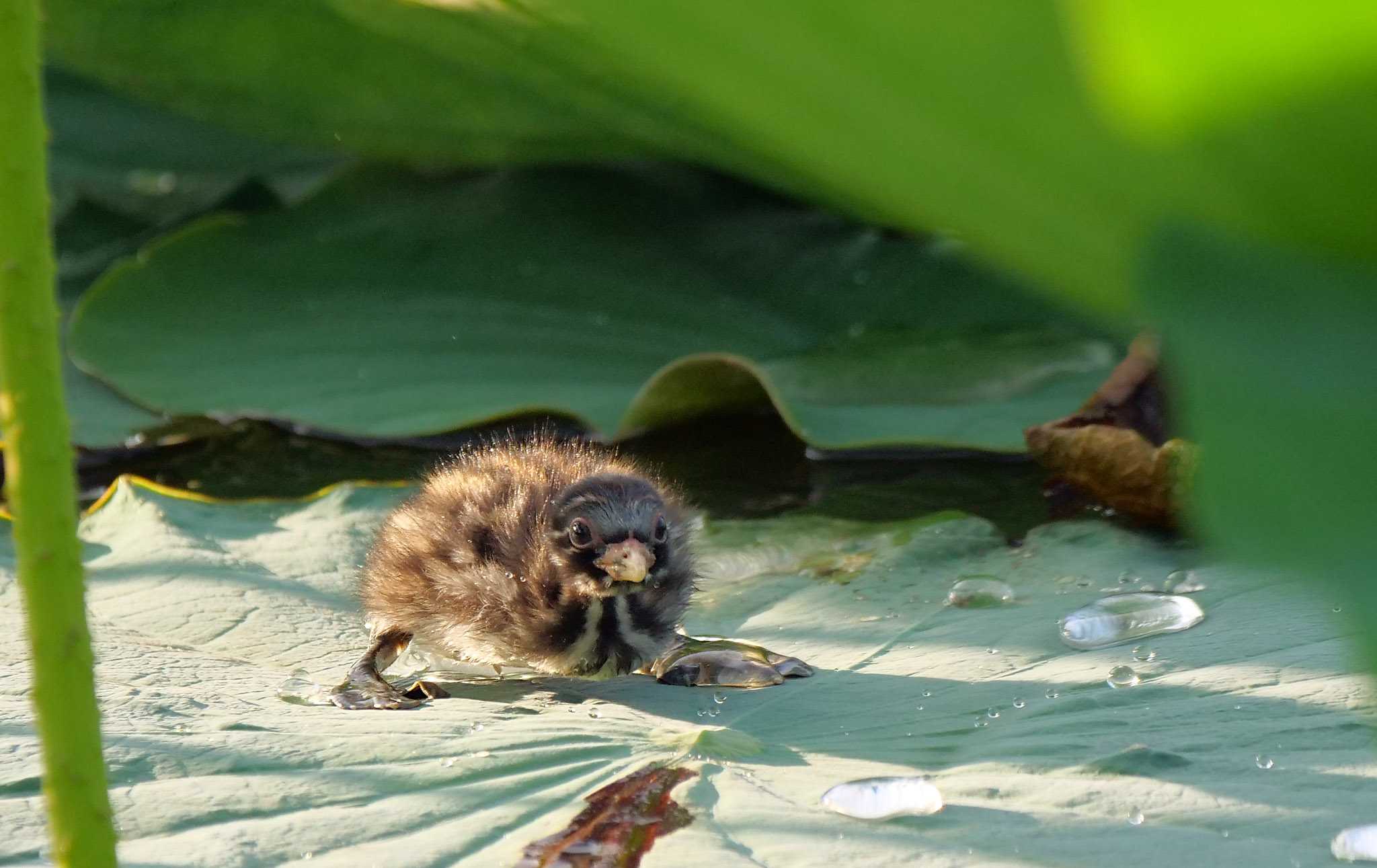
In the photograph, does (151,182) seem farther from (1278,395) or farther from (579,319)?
(1278,395)

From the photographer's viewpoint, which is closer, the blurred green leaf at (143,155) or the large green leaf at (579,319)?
the large green leaf at (579,319)

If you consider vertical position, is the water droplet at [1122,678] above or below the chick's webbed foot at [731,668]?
below

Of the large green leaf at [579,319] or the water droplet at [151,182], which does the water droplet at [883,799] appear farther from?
the water droplet at [151,182]

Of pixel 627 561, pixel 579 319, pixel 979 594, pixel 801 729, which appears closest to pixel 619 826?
pixel 801 729

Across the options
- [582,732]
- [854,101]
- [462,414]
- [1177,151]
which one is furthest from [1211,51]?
[462,414]

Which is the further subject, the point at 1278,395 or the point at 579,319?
the point at 579,319

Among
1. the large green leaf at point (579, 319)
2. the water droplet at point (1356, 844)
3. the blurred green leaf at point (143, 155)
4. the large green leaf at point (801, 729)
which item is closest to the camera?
the water droplet at point (1356, 844)

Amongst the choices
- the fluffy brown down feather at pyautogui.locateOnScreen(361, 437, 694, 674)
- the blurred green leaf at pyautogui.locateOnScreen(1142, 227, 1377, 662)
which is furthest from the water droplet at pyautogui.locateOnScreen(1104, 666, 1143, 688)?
the blurred green leaf at pyautogui.locateOnScreen(1142, 227, 1377, 662)

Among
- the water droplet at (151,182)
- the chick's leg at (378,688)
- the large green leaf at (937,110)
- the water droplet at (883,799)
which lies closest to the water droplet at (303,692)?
the chick's leg at (378,688)
